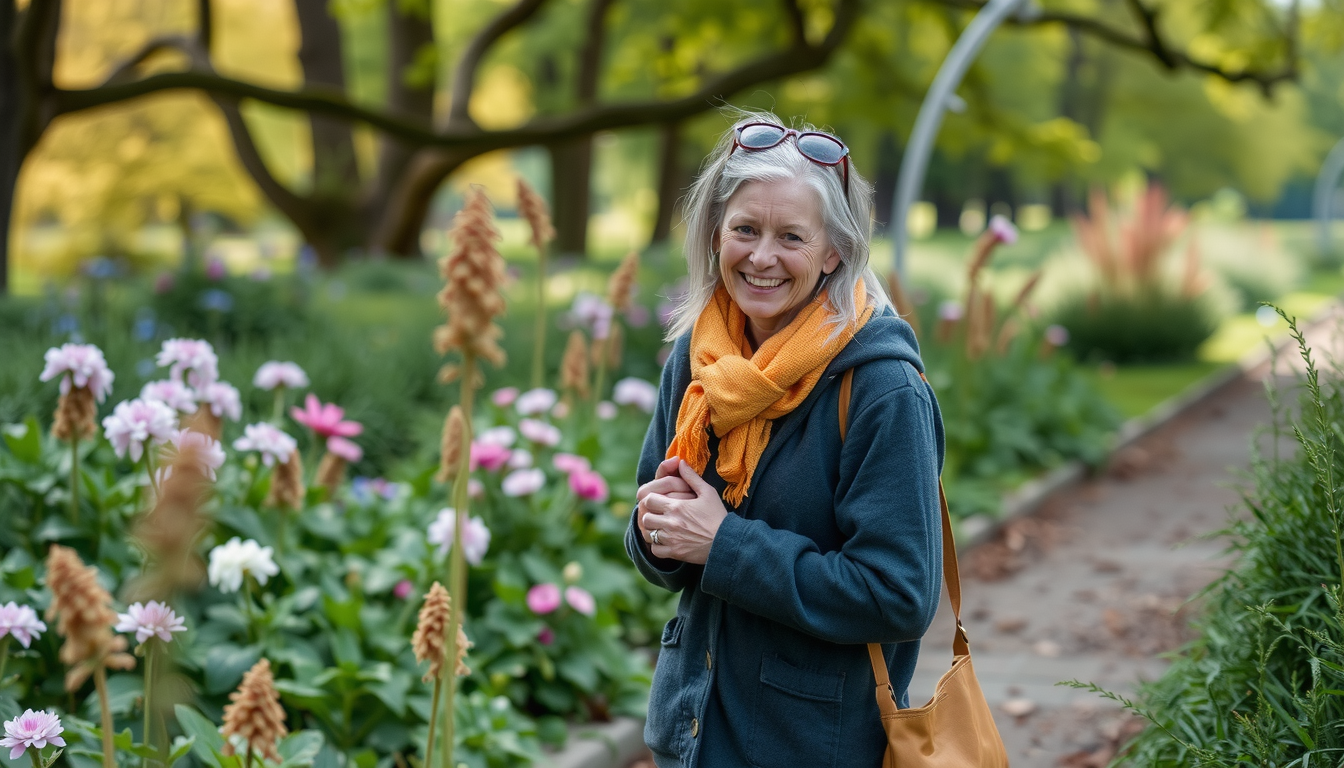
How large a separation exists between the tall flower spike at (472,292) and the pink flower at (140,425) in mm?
1237

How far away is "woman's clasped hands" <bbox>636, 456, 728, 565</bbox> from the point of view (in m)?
1.95

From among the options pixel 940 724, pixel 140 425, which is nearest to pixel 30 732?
pixel 140 425

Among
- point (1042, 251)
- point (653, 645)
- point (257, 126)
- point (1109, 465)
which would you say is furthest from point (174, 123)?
point (653, 645)

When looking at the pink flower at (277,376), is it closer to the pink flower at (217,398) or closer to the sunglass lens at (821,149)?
the pink flower at (217,398)

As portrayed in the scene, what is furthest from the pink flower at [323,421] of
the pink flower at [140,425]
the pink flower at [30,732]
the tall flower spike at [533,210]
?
the pink flower at [30,732]

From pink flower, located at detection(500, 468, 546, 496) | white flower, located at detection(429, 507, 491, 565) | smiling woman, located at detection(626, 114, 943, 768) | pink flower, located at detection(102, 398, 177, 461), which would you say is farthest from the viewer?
pink flower, located at detection(500, 468, 546, 496)

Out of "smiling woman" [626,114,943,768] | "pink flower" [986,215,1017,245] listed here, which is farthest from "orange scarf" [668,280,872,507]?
"pink flower" [986,215,1017,245]

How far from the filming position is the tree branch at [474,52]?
42.9 feet

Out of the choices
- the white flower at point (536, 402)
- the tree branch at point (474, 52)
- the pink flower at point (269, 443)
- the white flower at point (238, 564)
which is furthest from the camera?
the tree branch at point (474, 52)

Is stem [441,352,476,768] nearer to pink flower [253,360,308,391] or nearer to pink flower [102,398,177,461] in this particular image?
pink flower [102,398,177,461]

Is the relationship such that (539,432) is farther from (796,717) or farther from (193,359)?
(796,717)

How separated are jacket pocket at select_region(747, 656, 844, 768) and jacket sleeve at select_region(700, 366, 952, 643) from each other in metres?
0.12

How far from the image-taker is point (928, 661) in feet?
15.9

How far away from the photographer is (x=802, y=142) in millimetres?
1995
